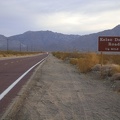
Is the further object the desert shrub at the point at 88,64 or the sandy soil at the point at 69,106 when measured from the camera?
the desert shrub at the point at 88,64

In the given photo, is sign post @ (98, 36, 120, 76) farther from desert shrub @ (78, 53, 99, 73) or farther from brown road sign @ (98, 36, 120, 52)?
desert shrub @ (78, 53, 99, 73)

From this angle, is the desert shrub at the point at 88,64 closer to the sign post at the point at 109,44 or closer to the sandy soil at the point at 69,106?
the sign post at the point at 109,44

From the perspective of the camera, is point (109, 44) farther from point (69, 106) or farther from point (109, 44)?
point (69, 106)

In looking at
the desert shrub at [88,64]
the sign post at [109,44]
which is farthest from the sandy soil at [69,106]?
the desert shrub at [88,64]

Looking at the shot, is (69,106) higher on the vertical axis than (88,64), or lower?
lower

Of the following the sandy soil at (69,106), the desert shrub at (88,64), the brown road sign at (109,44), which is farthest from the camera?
the desert shrub at (88,64)

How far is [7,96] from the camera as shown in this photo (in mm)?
14438

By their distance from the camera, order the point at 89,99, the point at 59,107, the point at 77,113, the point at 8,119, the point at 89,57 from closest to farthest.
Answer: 1. the point at 8,119
2. the point at 77,113
3. the point at 59,107
4. the point at 89,99
5. the point at 89,57

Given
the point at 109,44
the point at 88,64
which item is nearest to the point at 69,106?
the point at 109,44

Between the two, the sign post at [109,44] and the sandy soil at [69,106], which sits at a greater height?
the sign post at [109,44]

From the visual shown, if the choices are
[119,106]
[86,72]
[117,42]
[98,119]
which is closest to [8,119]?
[98,119]

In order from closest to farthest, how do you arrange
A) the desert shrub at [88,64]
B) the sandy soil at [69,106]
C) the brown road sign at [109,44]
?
1. the sandy soil at [69,106]
2. the brown road sign at [109,44]
3. the desert shrub at [88,64]

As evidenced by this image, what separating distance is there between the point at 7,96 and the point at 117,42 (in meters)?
12.7

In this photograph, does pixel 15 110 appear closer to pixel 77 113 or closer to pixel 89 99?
pixel 77 113
